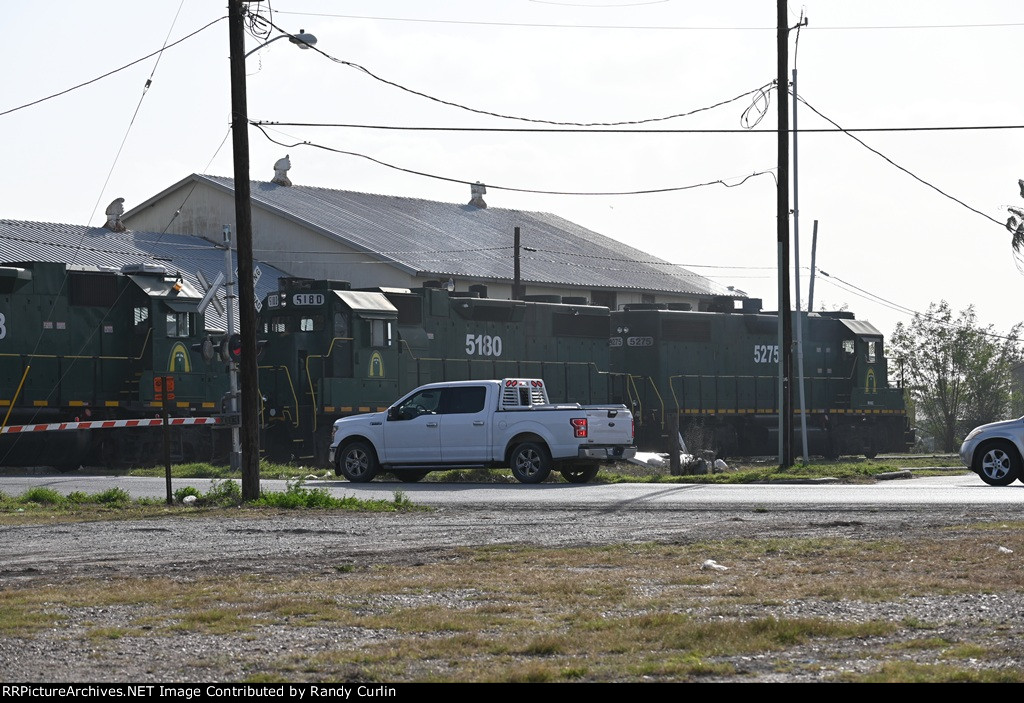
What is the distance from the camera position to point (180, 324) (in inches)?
1231

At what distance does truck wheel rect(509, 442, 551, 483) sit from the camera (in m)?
23.9

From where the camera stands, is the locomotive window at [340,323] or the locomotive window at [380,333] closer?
the locomotive window at [340,323]

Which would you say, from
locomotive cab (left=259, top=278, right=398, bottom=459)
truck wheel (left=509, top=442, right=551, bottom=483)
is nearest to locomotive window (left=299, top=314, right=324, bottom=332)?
locomotive cab (left=259, top=278, right=398, bottom=459)

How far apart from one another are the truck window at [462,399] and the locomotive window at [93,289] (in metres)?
10.3

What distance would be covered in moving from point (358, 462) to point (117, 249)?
84.4 ft

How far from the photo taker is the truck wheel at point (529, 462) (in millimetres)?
23859

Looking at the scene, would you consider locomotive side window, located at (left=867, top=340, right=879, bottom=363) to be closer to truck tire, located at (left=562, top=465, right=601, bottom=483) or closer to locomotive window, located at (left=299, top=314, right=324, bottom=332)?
locomotive window, located at (left=299, top=314, right=324, bottom=332)

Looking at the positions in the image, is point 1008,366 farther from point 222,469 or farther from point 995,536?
point 995,536

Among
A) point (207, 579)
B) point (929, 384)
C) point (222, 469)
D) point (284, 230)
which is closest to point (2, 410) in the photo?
point (222, 469)

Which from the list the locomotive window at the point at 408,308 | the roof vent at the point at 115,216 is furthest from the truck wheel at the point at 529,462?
the roof vent at the point at 115,216

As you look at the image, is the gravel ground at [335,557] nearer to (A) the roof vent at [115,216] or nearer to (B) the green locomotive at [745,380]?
(B) the green locomotive at [745,380]

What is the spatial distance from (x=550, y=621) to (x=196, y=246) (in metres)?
45.7

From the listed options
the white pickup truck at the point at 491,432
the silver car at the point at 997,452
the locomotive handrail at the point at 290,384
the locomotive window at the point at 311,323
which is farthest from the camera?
the locomotive window at the point at 311,323
